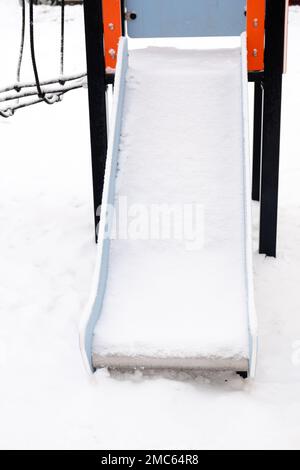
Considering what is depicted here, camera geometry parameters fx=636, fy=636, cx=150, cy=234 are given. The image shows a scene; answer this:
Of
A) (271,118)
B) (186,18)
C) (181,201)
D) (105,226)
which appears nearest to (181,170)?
(181,201)

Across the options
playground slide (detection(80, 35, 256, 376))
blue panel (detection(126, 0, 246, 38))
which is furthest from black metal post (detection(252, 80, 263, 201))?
blue panel (detection(126, 0, 246, 38))

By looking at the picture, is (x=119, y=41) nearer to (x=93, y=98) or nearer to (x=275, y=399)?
(x=93, y=98)

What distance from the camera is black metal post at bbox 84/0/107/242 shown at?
3857mm

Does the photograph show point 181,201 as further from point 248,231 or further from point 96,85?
point 96,85

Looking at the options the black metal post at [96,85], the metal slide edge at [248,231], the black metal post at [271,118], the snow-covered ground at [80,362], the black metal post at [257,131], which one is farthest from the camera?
the black metal post at [257,131]

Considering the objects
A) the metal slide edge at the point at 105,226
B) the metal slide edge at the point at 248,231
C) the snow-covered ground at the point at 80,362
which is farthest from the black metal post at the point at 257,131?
the metal slide edge at the point at 105,226

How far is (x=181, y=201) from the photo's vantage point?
11.5 ft

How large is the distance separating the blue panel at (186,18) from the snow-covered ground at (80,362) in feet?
4.71

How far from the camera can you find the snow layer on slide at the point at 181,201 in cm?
296

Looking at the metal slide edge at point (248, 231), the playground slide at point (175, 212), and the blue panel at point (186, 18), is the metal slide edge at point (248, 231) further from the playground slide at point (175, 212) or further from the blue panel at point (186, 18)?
the blue panel at point (186, 18)

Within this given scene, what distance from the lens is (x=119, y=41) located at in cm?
386

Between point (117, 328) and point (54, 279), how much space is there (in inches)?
41.1

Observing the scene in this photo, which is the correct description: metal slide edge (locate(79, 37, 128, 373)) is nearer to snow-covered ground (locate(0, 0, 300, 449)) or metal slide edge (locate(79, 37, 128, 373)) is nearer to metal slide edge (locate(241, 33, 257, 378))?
snow-covered ground (locate(0, 0, 300, 449))

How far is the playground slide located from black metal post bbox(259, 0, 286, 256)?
0.18 meters
